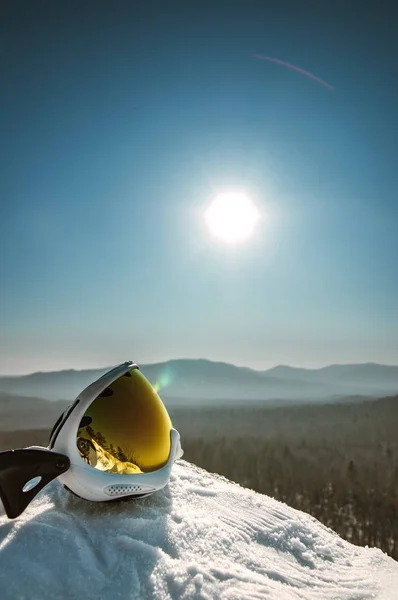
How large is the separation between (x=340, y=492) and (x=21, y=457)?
8425 cm


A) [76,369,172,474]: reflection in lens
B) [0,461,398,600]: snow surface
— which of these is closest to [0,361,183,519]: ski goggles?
[76,369,172,474]: reflection in lens

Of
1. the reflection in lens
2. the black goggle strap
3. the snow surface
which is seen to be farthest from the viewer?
the reflection in lens

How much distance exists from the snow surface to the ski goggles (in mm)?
169

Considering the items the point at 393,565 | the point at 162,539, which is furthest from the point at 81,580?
the point at 393,565

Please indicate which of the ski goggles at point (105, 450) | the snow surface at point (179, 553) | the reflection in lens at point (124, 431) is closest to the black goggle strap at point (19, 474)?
the ski goggles at point (105, 450)

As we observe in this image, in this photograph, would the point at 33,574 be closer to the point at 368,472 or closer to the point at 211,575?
the point at 211,575

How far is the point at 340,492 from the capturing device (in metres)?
76.4

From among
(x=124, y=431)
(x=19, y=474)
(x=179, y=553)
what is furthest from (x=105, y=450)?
(x=179, y=553)

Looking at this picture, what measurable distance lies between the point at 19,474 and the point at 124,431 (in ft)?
2.69

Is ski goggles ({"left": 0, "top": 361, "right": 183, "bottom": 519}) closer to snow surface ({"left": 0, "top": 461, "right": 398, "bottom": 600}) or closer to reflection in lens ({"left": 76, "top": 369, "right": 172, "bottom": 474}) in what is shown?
reflection in lens ({"left": 76, "top": 369, "right": 172, "bottom": 474})

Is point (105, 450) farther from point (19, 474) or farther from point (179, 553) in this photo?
point (179, 553)

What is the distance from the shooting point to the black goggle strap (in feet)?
8.33

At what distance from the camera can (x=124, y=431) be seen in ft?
10.6

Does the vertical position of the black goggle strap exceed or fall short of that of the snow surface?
it exceeds it
